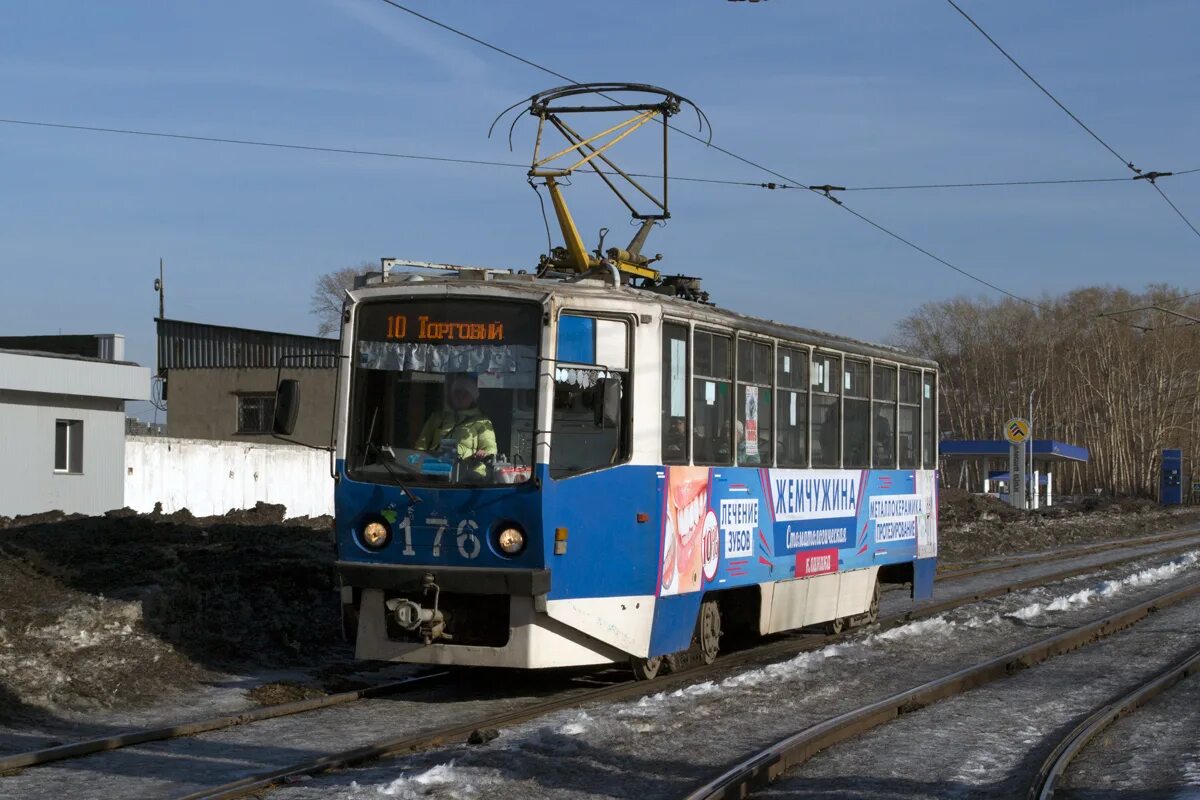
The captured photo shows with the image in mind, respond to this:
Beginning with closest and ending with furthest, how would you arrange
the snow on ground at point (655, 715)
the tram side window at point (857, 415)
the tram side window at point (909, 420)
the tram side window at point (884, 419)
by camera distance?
the snow on ground at point (655, 715), the tram side window at point (857, 415), the tram side window at point (884, 419), the tram side window at point (909, 420)

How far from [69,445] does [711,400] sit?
67.6 feet

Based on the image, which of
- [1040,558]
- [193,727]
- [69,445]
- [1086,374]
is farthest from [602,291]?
[1086,374]

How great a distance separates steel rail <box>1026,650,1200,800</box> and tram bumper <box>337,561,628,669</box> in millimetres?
3136

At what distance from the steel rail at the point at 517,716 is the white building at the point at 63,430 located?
17.3 m

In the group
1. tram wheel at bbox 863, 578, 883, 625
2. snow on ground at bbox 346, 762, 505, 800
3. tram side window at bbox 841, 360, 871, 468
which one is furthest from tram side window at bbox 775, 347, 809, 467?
snow on ground at bbox 346, 762, 505, 800

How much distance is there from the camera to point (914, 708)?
10.4 meters

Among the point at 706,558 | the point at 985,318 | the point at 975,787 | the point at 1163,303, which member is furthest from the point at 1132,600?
the point at 985,318

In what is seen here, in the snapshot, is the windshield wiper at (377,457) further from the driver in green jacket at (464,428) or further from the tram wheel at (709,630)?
the tram wheel at (709,630)

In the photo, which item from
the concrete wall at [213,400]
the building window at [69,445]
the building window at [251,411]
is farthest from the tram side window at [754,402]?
the building window at [251,411]

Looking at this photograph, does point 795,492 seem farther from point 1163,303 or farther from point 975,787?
point 1163,303

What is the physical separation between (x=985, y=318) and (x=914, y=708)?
311 ft

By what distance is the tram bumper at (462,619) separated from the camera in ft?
32.7

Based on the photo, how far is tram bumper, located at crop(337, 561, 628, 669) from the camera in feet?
32.7

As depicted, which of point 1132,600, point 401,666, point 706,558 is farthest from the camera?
point 1132,600
